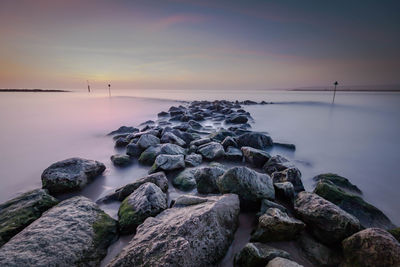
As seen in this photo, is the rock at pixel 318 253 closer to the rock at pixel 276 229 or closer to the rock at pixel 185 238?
the rock at pixel 276 229

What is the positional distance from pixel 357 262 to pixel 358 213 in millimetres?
1549

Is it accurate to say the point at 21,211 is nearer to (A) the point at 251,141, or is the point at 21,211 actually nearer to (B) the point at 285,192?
(B) the point at 285,192

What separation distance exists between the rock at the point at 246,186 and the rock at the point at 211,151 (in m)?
2.41

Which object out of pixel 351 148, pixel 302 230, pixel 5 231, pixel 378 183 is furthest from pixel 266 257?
pixel 351 148

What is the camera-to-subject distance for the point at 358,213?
326 cm

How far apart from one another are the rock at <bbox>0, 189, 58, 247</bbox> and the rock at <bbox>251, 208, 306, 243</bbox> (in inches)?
131

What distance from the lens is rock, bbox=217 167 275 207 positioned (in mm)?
3156

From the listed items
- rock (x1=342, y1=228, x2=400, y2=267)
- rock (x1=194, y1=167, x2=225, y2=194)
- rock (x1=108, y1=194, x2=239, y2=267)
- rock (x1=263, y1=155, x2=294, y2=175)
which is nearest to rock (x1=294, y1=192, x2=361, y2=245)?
rock (x1=342, y1=228, x2=400, y2=267)

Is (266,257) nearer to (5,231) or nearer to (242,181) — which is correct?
(242,181)

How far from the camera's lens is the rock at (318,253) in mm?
2324

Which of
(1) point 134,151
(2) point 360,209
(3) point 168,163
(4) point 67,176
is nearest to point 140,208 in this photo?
(3) point 168,163

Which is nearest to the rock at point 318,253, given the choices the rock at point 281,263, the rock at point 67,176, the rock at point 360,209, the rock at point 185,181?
the rock at point 281,263

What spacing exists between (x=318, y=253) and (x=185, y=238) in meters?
1.77

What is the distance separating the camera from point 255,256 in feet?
6.85
